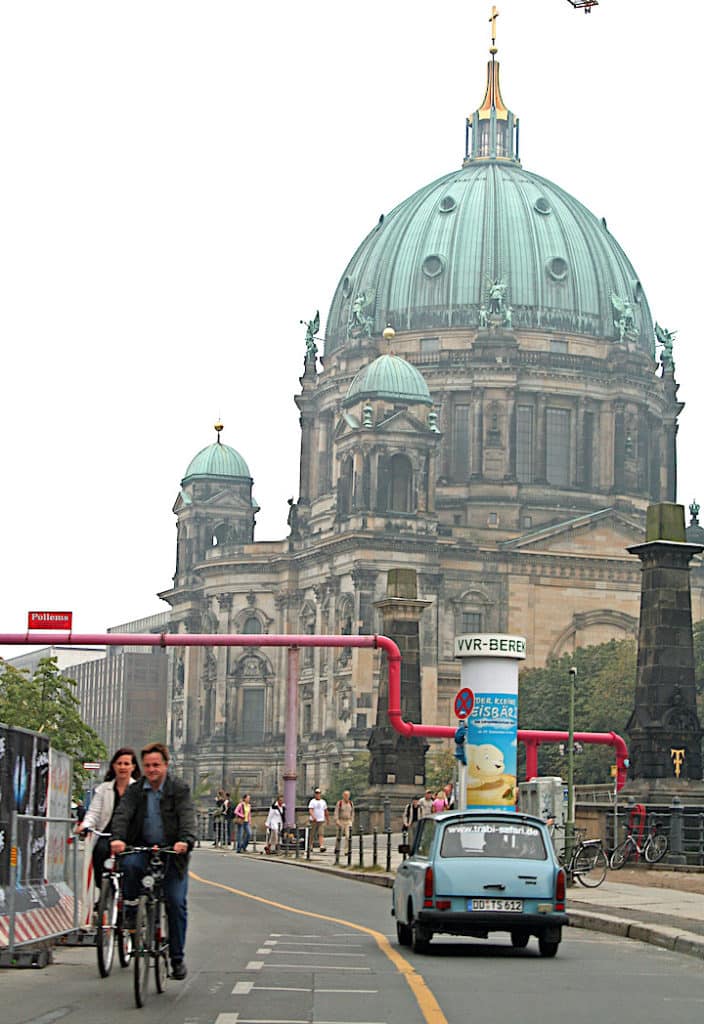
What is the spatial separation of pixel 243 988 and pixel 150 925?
1429 millimetres

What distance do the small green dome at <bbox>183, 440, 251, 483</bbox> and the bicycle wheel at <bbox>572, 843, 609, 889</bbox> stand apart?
358ft

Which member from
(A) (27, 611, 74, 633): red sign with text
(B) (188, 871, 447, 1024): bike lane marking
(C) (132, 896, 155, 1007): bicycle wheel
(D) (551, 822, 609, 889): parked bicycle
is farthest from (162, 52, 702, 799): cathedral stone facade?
(C) (132, 896, 155, 1007): bicycle wheel

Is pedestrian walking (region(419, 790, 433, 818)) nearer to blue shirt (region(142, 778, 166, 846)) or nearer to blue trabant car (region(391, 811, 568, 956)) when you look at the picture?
blue trabant car (region(391, 811, 568, 956))

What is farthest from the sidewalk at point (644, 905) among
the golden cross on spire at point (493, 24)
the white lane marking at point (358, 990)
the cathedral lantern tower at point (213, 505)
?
the golden cross on spire at point (493, 24)

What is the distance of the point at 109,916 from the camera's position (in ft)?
63.1

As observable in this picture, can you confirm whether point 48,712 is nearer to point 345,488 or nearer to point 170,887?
point 345,488

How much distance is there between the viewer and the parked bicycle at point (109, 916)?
1811cm

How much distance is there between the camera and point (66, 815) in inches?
973

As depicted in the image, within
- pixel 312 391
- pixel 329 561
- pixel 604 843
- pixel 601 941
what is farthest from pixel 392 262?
pixel 601 941

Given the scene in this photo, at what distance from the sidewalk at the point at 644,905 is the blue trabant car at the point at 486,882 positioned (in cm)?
194

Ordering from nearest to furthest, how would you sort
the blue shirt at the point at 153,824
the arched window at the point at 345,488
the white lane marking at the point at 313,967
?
the blue shirt at the point at 153,824 → the white lane marking at the point at 313,967 → the arched window at the point at 345,488

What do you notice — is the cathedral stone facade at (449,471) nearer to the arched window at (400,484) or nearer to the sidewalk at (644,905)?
the arched window at (400,484)

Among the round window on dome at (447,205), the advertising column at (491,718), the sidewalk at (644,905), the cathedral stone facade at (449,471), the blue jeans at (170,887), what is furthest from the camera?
the round window on dome at (447,205)

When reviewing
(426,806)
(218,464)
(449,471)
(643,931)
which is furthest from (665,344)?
(643,931)
